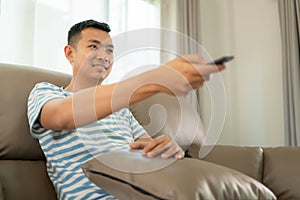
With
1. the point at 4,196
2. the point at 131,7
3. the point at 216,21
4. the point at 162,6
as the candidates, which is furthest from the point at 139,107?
the point at 216,21

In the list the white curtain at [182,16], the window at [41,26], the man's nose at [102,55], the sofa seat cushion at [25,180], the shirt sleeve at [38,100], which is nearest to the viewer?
the shirt sleeve at [38,100]

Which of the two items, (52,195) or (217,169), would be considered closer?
(217,169)

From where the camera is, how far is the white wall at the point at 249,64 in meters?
2.61

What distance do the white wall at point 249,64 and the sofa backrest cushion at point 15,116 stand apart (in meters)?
1.63

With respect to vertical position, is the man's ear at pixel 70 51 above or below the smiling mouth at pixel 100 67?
above

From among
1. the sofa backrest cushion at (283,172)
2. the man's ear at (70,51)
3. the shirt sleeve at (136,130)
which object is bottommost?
the sofa backrest cushion at (283,172)

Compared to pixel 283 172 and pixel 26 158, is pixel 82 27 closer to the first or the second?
pixel 26 158

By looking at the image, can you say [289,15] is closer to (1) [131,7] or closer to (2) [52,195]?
(1) [131,7]

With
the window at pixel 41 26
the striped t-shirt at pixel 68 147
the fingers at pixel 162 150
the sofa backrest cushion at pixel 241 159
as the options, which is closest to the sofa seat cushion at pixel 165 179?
the fingers at pixel 162 150

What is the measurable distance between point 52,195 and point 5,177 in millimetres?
156

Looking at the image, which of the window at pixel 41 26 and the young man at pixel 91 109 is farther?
the window at pixel 41 26

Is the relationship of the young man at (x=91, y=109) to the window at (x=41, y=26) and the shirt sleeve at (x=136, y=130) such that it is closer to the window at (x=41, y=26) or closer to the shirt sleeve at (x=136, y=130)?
the shirt sleeve at (x=136, y=130)

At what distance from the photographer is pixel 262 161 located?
1.39 m

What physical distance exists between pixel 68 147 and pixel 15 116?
0.23 metres
